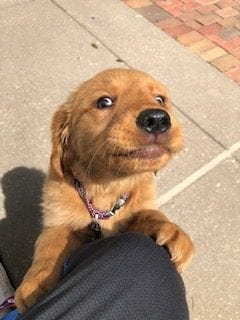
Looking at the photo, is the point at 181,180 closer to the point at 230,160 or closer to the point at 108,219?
the point at 230,160


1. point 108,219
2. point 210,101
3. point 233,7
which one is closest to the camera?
point 108,219

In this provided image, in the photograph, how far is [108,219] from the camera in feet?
8.48

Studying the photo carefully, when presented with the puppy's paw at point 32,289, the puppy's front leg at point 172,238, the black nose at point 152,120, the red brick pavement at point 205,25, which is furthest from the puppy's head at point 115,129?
the red brick pavement at point 205,25

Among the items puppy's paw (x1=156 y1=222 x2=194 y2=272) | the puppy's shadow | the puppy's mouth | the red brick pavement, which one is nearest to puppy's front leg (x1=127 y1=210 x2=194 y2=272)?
puppy's paw (x1=156 y1=222 x2=194 y2=272)

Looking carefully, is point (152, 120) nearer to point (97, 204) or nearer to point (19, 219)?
point (97, 204)

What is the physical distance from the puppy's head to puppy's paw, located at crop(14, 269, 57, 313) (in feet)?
1.88

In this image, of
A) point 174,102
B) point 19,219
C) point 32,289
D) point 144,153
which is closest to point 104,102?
point 144,153

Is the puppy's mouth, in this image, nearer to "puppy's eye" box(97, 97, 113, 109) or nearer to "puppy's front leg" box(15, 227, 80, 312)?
"puppy's eye" box(97, 97, 113, 109)

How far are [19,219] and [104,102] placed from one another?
1182 millimetres

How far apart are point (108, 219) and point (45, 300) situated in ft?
3.01

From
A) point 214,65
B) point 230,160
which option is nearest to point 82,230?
point 230,160

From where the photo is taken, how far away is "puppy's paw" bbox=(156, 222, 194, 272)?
224 centimetres

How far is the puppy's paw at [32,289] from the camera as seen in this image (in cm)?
215

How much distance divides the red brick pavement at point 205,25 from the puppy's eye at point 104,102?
2356 millimetres
